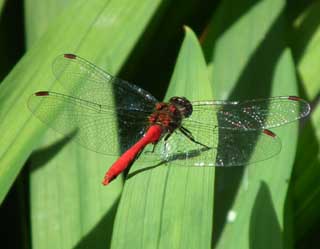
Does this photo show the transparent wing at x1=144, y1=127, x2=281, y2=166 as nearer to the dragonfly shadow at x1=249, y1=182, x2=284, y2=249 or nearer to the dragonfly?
the dragonfly

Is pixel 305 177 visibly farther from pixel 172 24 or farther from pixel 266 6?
pixel 172 24

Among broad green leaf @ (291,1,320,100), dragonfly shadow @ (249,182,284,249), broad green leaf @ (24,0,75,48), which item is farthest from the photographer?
broad green leaf @ (291,1,320,100)

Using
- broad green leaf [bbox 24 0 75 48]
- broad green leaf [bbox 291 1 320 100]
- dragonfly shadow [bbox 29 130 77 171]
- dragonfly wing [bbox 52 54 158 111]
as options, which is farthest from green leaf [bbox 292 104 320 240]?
broad green leaf [bbox 24 0 75 48]

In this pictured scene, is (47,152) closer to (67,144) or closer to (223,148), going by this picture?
(67,144)

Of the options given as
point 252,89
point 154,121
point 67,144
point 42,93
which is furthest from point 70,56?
point 252,89

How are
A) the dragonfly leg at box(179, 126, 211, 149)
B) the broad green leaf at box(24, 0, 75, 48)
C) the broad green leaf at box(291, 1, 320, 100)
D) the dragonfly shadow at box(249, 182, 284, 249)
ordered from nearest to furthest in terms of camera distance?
the dragonfly shadow at box(249, 182, 284, 249)
the dragonfly leg at box(179, 126, 211, 149)
the broad green leaf at box(24, 0, 75, 48)
the broad green leaf at box(291, 1, 320, 100)

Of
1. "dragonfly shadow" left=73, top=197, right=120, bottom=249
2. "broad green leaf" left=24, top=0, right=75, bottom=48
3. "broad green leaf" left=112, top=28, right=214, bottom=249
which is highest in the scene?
"broad green leaf" left=24, top=0, right=75, bottom=48
